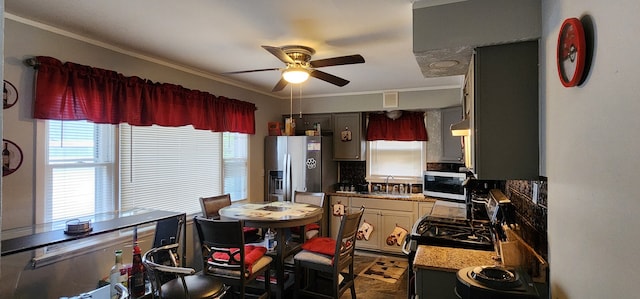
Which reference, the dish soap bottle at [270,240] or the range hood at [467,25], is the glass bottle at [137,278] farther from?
the range hood at [467,25]

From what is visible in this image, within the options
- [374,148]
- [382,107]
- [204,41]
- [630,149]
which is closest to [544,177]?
[630,149]

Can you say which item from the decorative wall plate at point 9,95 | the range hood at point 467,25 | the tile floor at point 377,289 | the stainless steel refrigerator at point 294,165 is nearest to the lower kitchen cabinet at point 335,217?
the stainless steel refrigerator at point 294,165

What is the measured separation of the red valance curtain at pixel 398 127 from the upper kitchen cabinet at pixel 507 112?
10.4 feet

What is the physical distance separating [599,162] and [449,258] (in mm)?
1129

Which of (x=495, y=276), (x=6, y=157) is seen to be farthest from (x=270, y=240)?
(x=495, y=276)

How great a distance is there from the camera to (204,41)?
283cm

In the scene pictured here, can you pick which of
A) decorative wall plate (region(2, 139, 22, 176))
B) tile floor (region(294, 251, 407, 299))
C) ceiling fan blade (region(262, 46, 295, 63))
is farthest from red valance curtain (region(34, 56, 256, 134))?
tile floor (region(294, 251, 407, 299))

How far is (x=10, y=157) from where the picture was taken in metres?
2.29

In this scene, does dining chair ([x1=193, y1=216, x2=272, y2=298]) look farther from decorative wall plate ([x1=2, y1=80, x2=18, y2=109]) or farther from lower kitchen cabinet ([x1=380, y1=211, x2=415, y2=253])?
lower kitchen cabinet ([x1=380, y1=211, x2=415, y2=253])

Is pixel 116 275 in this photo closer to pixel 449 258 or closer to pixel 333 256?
pixel 333 256

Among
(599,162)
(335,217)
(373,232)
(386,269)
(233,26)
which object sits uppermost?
(233,26)

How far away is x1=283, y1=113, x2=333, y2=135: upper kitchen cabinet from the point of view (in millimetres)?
5273

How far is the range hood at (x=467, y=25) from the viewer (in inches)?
70.4

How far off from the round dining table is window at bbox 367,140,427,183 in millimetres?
2072
